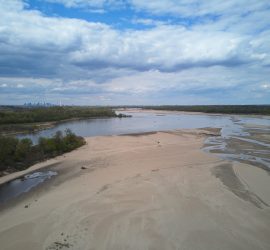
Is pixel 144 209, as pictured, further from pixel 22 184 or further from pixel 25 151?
pixel 25 151

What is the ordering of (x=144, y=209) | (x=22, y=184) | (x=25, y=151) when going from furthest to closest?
(x=25, y=151) < (x=22, y=184) < (x=144, y=209)

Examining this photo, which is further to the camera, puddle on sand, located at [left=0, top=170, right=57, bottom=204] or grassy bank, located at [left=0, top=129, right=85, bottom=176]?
grassy bank, located at [left=0, top=129, right=85, bottom=176]

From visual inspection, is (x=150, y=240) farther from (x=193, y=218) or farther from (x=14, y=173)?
(x=14, y=173)

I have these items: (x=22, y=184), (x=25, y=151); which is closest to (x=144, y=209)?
(x=22, y=184)

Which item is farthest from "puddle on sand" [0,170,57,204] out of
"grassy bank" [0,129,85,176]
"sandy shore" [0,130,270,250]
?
"grassy bank" [0,129,85,176]

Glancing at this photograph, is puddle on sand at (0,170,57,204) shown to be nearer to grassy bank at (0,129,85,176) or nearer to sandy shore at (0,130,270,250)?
sandy shore at (0,130,270,250)

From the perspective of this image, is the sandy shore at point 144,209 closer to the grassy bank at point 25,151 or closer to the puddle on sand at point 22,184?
the puddle on sand at point 22,184

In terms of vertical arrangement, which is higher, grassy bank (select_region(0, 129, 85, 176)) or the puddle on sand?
grassy bank (select_region(0, 129, 85, 176))
